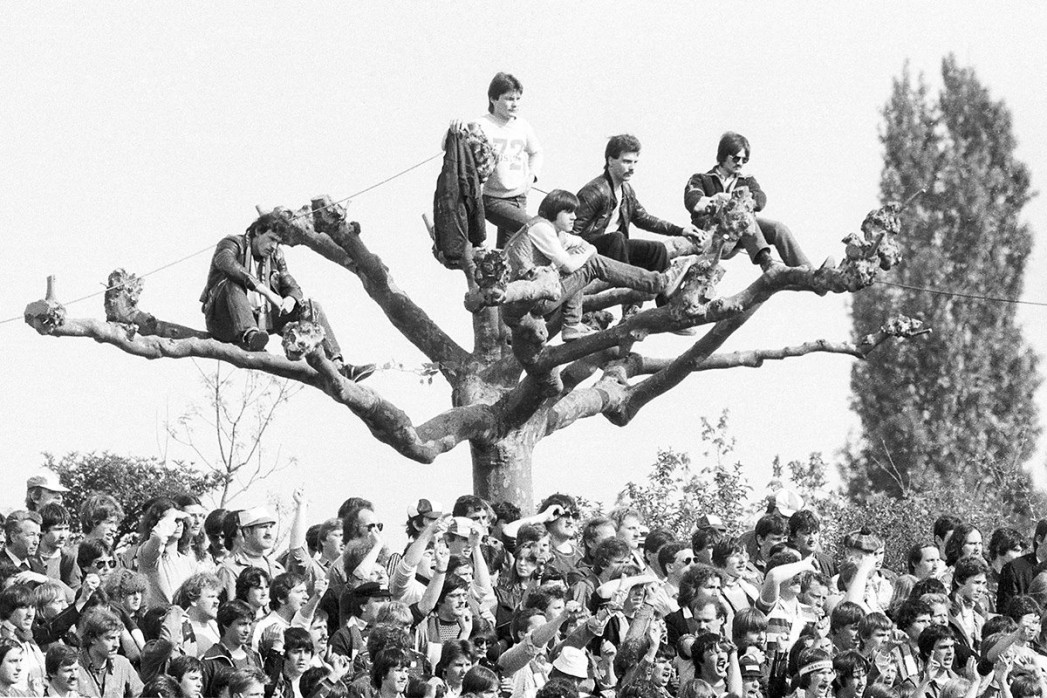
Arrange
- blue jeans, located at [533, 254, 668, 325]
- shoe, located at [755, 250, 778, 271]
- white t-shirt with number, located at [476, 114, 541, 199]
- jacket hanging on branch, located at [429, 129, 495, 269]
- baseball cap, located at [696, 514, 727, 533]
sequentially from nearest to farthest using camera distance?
baseball cap, located at [696, 514, 727, 533], blue jeans, located at [533, 254, 668, 325], shoe, located at [755, 250, 778, 271], jacket hanging on branch, located at [429, 129, 495, 269], white t-shirt with number, located at [476, 114, 541, 199]

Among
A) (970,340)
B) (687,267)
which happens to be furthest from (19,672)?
(970,340)

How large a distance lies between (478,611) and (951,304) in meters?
24.6

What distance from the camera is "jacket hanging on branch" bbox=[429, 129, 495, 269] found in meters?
16.4

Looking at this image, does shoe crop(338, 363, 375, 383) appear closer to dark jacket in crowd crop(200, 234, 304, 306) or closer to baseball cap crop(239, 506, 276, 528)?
dark jacket in crowd crop(200, 234, 304, 306)

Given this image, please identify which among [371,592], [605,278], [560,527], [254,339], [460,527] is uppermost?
[605,278]

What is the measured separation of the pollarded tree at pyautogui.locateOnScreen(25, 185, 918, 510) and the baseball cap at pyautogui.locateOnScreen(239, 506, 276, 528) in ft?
8.50

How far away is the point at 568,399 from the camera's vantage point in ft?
58.9

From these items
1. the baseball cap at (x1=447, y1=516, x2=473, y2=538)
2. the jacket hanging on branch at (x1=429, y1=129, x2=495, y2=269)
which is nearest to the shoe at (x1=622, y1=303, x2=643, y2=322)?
the jacket hanging on branch at (x1=429, y1=129, x2=495, y2=269)

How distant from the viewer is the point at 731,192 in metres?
16.1

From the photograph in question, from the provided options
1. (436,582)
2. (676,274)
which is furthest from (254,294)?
(436,582)

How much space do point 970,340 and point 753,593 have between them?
23848 mm

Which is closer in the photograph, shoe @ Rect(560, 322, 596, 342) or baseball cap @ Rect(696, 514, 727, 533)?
baseball cap @ Rect(696, 514, 727, 533)

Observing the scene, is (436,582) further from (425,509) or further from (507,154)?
(507,154)

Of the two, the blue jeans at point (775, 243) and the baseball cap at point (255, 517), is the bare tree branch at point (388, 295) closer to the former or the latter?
the blue jeans at point (775, 243)
